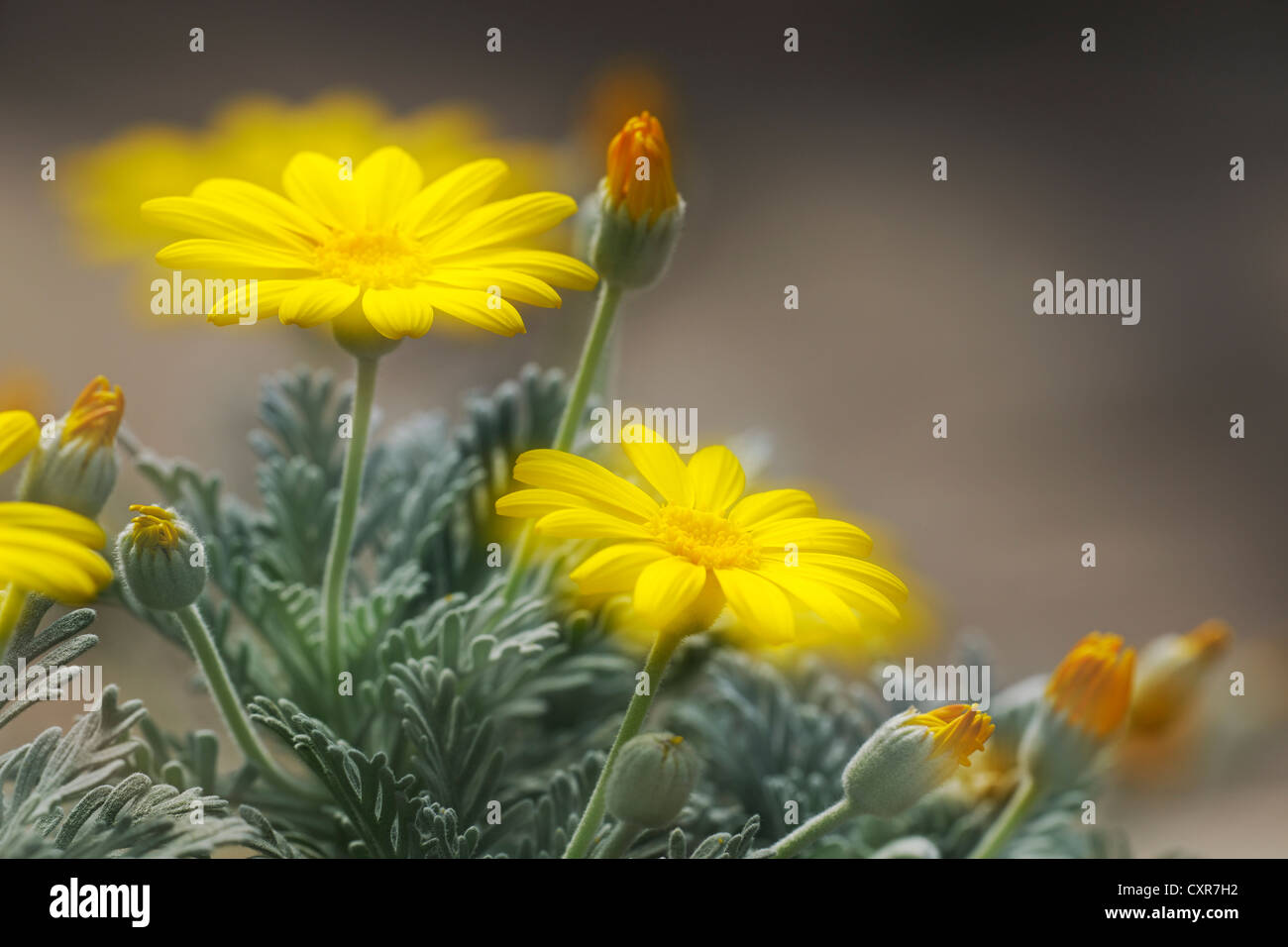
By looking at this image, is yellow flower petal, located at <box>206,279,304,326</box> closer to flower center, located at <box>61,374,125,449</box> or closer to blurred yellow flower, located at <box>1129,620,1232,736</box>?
flower center, located at <box>61,374,125,449</box>

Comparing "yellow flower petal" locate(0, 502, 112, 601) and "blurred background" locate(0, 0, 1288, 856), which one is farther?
"blurred background" locate(0, 0, 1288, 856)

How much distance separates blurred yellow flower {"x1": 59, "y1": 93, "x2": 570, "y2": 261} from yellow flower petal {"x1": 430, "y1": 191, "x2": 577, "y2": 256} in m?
0.08

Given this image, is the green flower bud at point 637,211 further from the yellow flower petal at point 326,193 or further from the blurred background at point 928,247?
the blurred background at point 928,247

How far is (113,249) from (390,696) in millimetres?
170

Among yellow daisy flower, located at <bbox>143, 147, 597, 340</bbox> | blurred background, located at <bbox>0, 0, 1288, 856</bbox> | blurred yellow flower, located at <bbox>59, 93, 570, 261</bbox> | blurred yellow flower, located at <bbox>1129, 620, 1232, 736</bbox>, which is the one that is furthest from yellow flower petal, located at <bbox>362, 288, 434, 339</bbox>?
blurred background, located at <bbox>0, 0, 1288, 856</bbox>

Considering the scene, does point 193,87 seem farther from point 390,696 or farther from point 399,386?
point 390,696

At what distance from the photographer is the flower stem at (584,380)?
0.80 feet

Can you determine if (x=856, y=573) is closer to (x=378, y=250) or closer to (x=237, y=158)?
(x=378, y=250)

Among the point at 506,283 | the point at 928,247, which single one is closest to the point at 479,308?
the point at 506,283

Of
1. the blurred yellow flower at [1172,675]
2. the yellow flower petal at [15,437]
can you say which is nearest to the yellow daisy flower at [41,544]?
the yellow flower petal at [15,437]

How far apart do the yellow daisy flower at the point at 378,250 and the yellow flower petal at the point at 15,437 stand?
4cm

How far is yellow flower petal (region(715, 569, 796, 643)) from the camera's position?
0.62 ft

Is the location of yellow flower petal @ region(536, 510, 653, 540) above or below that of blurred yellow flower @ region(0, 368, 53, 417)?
below

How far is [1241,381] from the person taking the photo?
134cm
